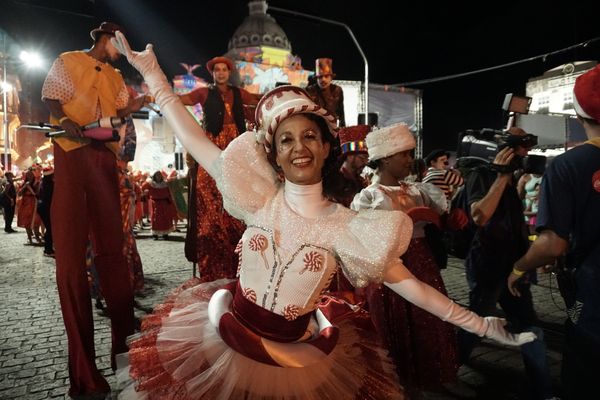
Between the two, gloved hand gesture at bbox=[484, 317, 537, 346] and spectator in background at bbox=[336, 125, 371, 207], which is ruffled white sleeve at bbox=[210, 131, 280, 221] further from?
spectator in background at bbox=[336, 125, 371, 207]

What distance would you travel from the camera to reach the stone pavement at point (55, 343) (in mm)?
3436

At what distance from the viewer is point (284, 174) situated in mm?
2176

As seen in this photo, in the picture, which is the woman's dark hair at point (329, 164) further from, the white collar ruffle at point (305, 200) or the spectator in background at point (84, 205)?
the spectator in background at point (84, 205)

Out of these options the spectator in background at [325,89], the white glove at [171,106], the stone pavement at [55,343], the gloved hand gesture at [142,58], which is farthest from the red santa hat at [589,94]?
the spectator in background at [325,89]

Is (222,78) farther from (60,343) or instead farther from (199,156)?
(60,343)

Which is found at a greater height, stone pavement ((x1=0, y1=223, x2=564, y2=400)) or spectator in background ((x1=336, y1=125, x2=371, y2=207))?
spectator in background ((x1=336, y1=125, x2=371, y2=207))

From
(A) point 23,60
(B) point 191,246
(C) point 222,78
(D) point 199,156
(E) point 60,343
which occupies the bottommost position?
(E) point 60,343

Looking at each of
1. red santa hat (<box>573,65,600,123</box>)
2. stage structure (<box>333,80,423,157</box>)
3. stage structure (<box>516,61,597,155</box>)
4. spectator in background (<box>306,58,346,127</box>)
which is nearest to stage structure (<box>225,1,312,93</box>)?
stage structure (<box>333,80,423,157</box>)

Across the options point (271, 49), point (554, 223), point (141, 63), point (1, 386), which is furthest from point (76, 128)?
point (271, 49)

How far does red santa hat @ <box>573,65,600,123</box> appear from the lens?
7.17 ft

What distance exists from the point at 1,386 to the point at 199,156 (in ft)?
8.81

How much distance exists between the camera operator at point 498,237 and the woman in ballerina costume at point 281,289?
1871mm

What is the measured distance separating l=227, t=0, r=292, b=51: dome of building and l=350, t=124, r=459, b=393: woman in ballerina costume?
42.3m

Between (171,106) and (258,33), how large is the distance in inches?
1757
